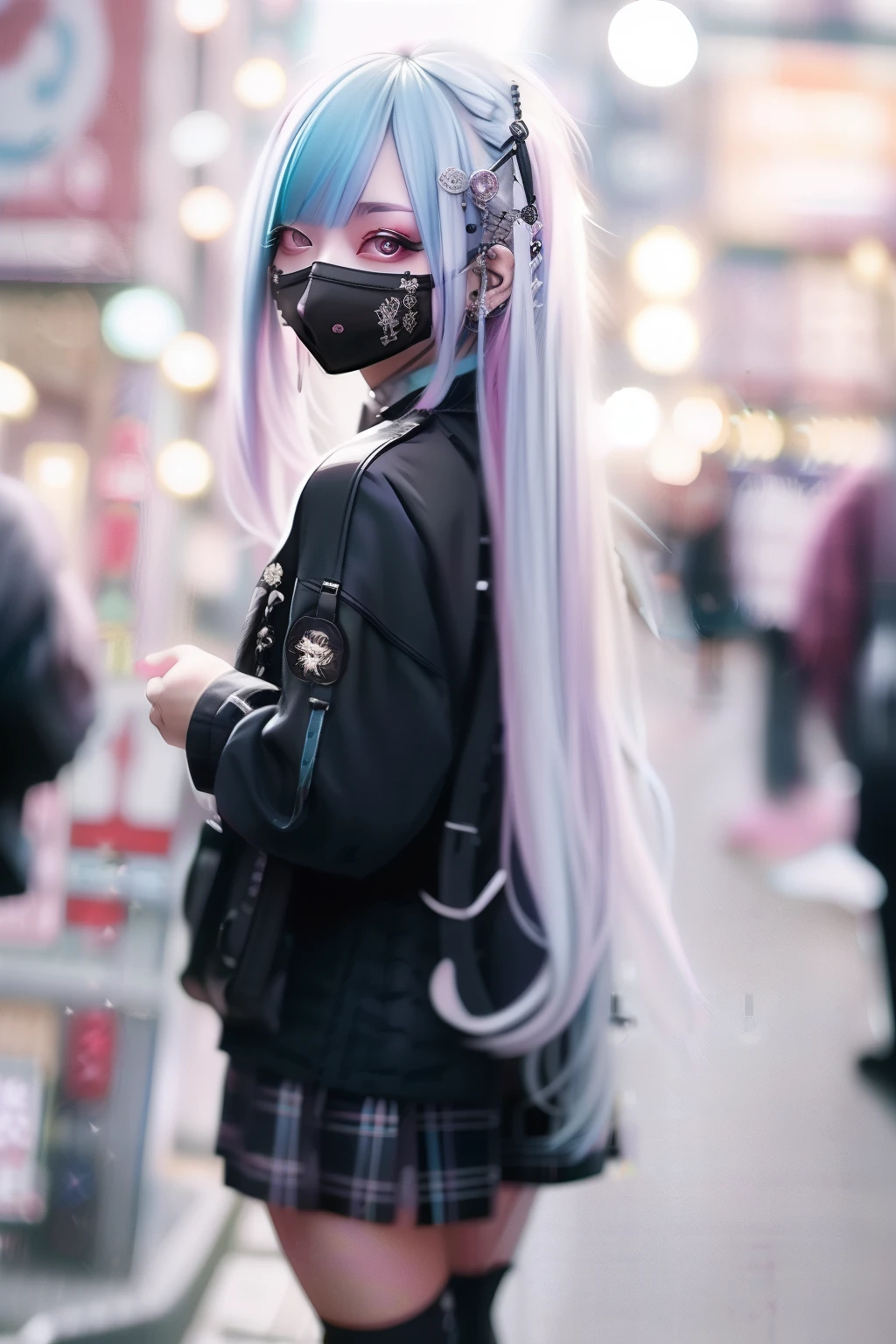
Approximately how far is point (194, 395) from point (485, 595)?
66 centimetres

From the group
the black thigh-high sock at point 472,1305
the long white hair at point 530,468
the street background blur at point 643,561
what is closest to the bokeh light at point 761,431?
the street background blur at point 643,561

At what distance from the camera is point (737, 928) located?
59.2 inches

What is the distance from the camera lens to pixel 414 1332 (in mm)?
1114

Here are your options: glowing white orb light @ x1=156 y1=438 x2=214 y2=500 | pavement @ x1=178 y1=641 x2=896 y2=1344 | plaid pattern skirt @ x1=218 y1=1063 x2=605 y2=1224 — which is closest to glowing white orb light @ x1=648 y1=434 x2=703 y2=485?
pavement @ x1=178 y1=641 x2=896 y2=1344

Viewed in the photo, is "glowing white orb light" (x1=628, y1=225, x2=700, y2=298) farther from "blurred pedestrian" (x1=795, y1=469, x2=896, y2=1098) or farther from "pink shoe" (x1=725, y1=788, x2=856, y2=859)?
"pink shoe" (x1=725, y1=788, x2=856, y2=859)

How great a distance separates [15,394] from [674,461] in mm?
942

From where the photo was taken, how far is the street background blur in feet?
4.88

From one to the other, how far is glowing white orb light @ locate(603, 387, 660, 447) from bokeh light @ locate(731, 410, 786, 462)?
12cm

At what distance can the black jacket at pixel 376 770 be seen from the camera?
1007 mm

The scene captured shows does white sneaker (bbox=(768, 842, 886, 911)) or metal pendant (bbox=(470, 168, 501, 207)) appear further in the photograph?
white sneaker (bbox=(768, 842, 886, 911))

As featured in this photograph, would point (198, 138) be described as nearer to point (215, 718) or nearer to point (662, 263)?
point (662, 263)

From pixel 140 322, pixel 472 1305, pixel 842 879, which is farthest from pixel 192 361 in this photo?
pixel 472 1305

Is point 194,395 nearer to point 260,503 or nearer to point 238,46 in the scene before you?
point 260,503

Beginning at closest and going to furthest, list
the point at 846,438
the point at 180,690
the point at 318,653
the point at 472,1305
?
1. the point at 318,653
2. the point at 180,690
3. the point at 472,1305
4. the point at 846,438
